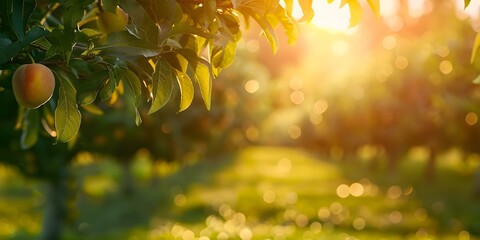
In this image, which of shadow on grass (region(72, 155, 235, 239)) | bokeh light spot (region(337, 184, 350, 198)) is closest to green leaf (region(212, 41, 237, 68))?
shadow on grass (region(72, 155, 235, 239))

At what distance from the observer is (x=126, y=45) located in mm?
3471

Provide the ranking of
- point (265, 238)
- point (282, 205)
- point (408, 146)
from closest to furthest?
point (265, 238), point (282, 205), point (408, 146)

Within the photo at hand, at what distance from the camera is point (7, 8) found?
351 centimetres

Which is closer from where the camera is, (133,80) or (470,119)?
(133,80)

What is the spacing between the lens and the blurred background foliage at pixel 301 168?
17406 mm

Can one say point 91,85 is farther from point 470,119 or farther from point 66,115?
point 470,119

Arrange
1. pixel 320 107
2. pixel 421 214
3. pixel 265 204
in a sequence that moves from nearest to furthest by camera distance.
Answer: pixel 421 214 < pixel 265 204 < pixel 320 107

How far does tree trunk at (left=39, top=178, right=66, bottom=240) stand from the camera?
675 inches

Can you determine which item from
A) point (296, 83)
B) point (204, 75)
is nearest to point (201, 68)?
point (204, 75)

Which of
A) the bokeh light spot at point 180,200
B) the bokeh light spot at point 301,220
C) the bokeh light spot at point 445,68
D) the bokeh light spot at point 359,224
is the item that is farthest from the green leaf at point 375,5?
the bokeh light spot at point 180,200

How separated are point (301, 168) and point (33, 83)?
36.1m

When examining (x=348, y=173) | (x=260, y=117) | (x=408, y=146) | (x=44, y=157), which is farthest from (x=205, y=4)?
(x=348, y=173)

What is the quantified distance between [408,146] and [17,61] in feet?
83.9

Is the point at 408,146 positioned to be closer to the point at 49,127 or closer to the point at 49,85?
the point at 49,127
